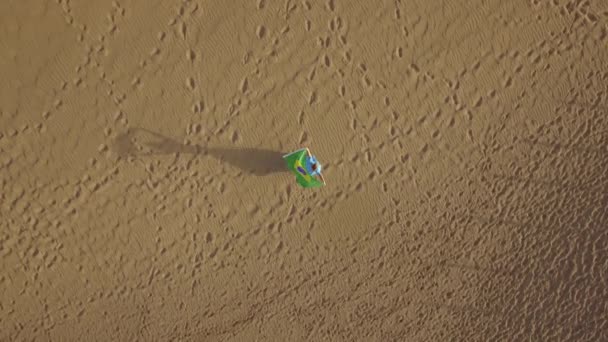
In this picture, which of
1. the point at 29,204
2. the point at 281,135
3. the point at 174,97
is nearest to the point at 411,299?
the point at 281,135

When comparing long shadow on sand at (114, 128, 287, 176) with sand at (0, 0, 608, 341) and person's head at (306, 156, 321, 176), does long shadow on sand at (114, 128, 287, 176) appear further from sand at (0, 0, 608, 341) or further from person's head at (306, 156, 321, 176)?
person's head at (306, 156, 321, 176)

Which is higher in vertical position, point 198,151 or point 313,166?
point 198,151

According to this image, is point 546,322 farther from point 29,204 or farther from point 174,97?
point 29,204

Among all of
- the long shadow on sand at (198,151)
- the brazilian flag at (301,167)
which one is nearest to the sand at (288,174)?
the long shadow on sand at (198,151)

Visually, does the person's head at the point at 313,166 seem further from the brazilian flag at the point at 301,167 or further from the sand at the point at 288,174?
the sand at the point at 288,174

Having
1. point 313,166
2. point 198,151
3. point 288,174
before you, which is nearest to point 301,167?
point 313,166

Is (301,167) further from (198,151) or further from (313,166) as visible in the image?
(198,151)
